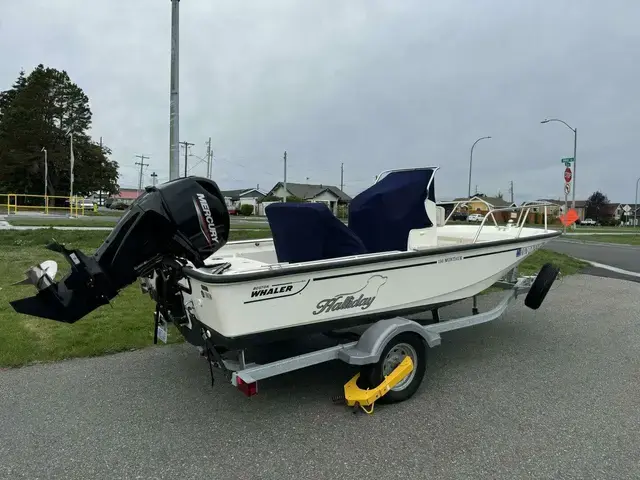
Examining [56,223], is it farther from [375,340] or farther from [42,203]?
[42,203]

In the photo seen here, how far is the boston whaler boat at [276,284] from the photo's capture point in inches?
136

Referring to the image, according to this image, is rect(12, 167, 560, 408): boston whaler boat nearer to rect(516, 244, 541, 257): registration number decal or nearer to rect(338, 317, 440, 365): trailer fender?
rect(338, 317, 440, 365): trailer fender

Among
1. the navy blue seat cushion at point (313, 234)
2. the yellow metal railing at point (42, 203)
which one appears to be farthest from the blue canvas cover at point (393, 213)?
the yellow metal railing at point (42, 203)

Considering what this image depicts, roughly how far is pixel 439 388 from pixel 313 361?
4.28ft

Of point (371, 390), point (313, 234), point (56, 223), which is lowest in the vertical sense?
point (371, 390)

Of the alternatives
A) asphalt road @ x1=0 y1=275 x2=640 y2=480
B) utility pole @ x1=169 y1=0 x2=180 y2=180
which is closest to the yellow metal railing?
utility pole @ x1=169 y1=0 x2=180 y2=180

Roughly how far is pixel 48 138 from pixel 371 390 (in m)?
65.8

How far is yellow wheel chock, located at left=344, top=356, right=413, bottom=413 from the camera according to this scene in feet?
12.2

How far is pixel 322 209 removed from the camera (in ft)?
13.6

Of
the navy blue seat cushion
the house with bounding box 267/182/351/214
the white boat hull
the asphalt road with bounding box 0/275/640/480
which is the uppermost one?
the house with bounding box 267/182/351/214

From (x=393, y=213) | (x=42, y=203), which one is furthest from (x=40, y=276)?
(x=42, y=203)

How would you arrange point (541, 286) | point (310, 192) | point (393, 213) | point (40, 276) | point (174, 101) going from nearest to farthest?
point (40, 276) < point (393, 213) < point (541, 286) < point (174, 101) < point (310, 192)

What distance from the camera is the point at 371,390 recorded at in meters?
3.76

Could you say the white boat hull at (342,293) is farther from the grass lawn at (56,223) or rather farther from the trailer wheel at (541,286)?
the grass lawn at (56,223)
